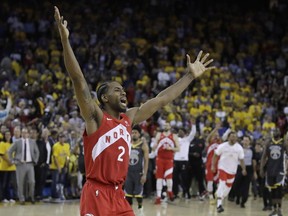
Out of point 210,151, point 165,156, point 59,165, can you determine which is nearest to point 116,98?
point 165,156

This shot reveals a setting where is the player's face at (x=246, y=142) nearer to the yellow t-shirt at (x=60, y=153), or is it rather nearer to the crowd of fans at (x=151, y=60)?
the crowd of fans at (x=151, y=60)

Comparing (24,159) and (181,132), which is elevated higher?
(181,132)

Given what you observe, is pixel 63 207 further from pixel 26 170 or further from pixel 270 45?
pixel 270 45

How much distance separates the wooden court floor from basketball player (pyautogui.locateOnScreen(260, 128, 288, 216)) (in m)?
0.66

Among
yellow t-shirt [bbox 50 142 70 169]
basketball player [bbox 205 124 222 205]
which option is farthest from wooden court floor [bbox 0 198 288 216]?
yellow t-shirt [bbox 50 142 70 169]

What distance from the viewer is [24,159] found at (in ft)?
54.6

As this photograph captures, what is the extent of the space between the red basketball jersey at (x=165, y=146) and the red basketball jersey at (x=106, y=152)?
10692mm

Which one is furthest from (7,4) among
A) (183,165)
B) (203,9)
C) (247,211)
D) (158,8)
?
(247,211)

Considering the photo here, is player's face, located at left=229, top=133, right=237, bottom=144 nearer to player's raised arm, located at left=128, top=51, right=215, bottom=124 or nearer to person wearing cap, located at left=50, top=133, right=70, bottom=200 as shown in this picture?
person wearing cap, located at left=50, top=133, right=70, bottom=200

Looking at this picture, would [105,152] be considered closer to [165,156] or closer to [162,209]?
[162,209]

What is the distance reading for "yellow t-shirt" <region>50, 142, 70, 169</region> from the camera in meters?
17.4

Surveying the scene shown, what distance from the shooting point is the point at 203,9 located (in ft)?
99.6

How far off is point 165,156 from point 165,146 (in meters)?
0.30

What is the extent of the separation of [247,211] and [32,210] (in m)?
4.81
